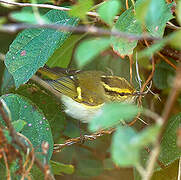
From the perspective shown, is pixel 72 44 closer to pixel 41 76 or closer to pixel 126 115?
pixel 41 76

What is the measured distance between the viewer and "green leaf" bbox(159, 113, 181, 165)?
144cm

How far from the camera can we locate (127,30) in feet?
4.25

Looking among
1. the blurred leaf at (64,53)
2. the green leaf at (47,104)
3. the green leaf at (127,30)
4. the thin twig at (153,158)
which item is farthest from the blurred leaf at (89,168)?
the thin twig at (153,158)

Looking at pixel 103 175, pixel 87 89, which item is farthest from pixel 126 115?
pixel 103 175

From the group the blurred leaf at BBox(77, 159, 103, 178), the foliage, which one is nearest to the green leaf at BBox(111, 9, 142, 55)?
the foliage

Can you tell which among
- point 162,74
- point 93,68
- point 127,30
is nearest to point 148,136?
point 127,30

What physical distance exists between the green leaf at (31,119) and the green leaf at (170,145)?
46 cm

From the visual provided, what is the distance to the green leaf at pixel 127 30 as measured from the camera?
1250 mm

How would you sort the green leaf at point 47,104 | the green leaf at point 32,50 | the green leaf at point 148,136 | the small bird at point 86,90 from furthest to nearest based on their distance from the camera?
1. the small bird at point 86,90
2. the green leaf at point 47,104
3. the green leaf at point 32,50
4. the green leaf at point 148,136

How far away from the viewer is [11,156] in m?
0.84

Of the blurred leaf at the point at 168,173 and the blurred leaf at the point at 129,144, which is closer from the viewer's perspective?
the blurred leaf at the point at 129,144

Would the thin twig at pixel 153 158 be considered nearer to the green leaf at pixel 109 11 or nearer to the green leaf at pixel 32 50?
the green leaf at pixel 109 11

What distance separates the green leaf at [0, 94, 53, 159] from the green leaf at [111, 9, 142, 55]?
0.33m

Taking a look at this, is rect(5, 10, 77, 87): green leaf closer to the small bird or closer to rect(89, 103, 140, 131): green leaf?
the small bird
